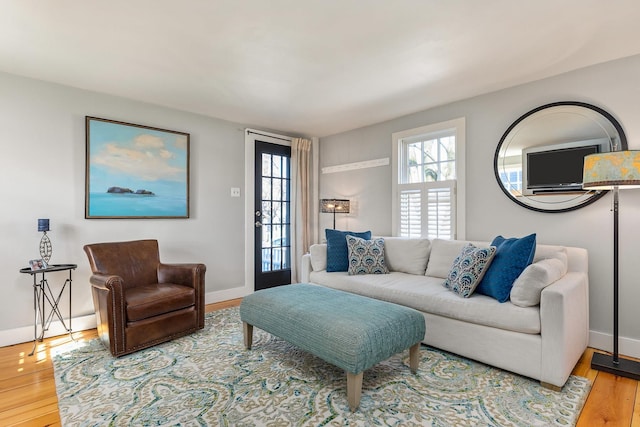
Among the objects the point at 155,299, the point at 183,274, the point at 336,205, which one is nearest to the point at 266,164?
the point at 336,205

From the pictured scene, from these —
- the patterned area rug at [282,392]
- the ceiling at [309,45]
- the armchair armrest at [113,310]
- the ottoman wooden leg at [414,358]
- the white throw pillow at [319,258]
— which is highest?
the ceiling at [309,45]

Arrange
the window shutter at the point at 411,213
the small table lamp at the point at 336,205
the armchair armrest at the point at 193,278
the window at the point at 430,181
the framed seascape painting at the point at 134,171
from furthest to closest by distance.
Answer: the small table lamp at the point at 336,205 → the window shutter at the point at 411,213 → the window at the point at 430,181 → the framed seascape painting at the point at 134,171 → the armchair armrest at the point at 193,278

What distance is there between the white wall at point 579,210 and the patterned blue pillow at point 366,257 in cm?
76

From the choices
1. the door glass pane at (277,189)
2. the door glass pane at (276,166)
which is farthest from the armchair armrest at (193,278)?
the door glass pane at (276,166)

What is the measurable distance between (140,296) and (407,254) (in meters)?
2.50

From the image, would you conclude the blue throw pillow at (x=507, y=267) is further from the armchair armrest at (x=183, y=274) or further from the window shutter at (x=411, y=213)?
the armchair armrest at (x=183, y=274)

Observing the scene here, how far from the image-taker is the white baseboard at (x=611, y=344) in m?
2.43

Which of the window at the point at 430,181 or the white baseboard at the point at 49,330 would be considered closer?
the white baseboard at the point at 49,330

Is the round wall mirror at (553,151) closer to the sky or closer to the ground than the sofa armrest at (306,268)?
closer to the sky

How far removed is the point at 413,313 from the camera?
2.09 metres

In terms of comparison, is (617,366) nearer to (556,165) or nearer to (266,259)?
(556,165)

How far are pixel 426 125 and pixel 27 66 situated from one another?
3.77 m

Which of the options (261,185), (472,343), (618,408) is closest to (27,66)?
(261,185)

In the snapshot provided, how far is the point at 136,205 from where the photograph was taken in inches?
133
